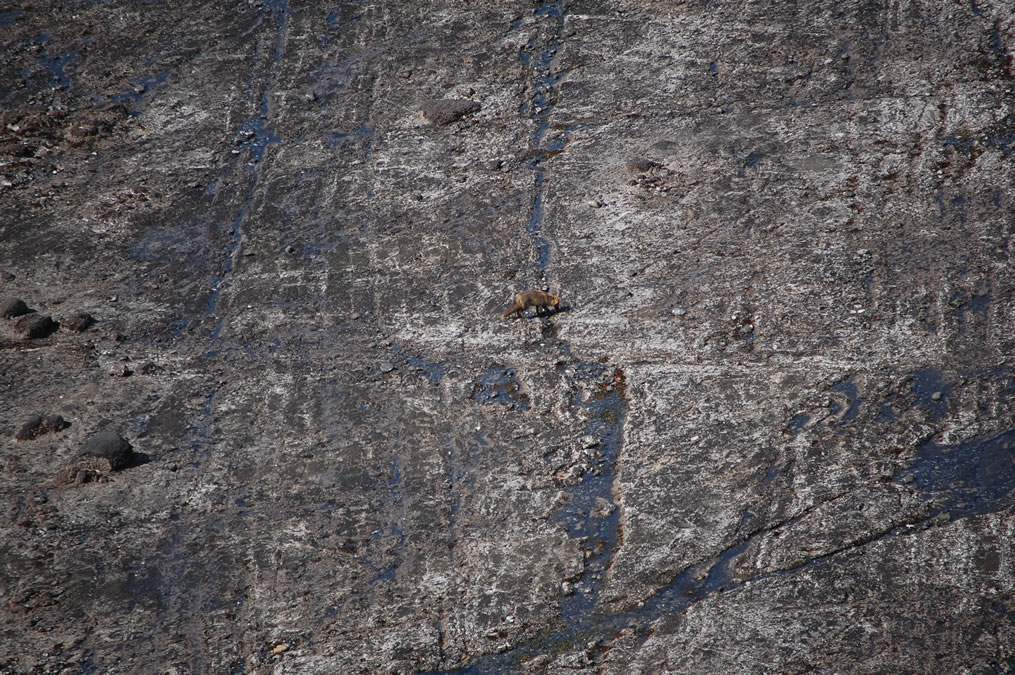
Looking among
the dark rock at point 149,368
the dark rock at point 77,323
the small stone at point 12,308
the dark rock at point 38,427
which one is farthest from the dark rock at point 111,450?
the small stone at point 12,308

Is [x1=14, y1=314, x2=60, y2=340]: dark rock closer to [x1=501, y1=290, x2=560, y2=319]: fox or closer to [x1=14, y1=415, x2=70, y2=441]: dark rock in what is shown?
[x1=14, y1=415, x2=70, y2=441]: dark rock

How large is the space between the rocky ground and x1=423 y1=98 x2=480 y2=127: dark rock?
0.03m

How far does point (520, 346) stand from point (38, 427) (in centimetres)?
238

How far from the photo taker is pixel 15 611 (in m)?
3.35

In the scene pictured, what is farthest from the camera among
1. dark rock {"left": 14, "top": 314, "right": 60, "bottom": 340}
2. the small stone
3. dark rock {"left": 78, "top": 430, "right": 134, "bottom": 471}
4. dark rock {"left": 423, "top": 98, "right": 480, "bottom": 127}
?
dark rock {"left": 423, "top": 98, "right": 480, "bottom": 127}

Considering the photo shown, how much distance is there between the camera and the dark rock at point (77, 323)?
15.4 feet

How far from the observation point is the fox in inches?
176

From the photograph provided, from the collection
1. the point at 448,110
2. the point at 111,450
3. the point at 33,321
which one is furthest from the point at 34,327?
the point at 448,110

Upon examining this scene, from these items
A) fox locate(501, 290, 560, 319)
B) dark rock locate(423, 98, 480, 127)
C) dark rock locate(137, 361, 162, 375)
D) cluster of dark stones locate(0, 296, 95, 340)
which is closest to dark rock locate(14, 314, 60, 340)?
cluster of dark stones locate(0, 296, 95, 340)

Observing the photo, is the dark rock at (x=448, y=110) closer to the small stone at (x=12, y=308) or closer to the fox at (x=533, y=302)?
the fox at (x=533, y=302)

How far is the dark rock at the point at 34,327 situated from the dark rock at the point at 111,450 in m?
1.04

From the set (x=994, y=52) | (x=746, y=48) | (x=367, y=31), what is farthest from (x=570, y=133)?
(x=994, y=52)

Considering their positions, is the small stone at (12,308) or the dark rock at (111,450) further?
the small stone at (12,308)

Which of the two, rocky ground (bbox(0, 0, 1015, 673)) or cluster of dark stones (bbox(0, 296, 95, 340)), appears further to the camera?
cluster of dark stones (bbox(0, 296, 95, 340))
